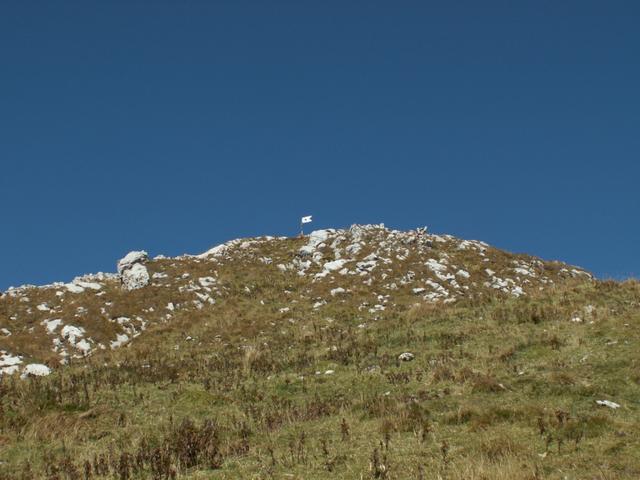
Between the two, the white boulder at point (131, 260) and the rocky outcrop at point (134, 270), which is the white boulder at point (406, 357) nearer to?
the rocky outcrop at point (134, 270)

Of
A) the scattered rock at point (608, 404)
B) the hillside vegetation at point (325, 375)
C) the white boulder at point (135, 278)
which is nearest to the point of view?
the hillside vegetation at point (325, 375)

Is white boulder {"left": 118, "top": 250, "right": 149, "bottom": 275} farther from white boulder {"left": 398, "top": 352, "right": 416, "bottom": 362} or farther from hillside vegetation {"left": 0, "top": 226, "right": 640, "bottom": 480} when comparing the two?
white boulder {"left": 398, "top": 352, "right": 416, "bottom": 362}

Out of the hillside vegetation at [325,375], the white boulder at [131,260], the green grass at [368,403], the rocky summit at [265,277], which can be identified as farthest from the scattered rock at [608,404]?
the white boulder at [131,260]

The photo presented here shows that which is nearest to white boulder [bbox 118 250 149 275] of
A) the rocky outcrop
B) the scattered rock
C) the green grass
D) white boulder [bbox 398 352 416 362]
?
the rocky outcrop

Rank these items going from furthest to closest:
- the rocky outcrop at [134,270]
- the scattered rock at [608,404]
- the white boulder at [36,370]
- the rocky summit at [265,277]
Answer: the rocky outcrop at [134,270]
the rocky summit at [265,277]
the white boulder at [36,370]
the scattered rock at [608,404]

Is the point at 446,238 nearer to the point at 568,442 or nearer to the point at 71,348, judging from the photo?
the point at 71,348

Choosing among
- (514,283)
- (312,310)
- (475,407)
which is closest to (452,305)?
(312,310)

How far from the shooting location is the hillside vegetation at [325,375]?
404 inches

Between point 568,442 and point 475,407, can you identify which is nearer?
point 568,442

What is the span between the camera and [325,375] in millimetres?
18453

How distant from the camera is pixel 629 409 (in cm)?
1205

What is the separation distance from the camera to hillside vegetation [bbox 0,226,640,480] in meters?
10.2

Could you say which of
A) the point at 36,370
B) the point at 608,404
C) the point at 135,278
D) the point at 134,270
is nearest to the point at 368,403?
the point at 608,404

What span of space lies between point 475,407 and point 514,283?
2586 cm
